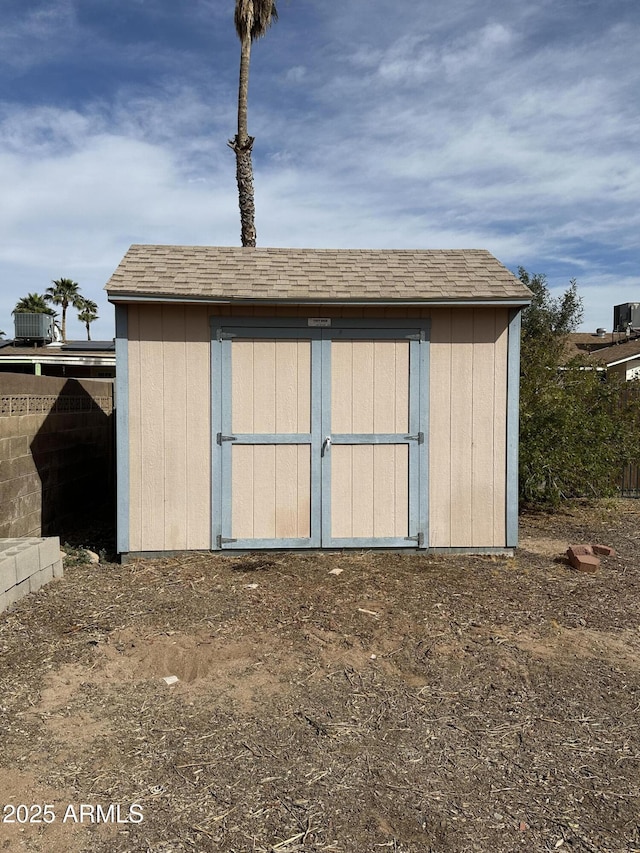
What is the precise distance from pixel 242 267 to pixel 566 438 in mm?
4546

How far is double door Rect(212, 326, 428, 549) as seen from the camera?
19.2ft

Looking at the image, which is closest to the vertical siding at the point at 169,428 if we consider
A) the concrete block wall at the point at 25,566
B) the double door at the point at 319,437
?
the double door at the point at 319,437

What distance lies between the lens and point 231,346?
5.85 meters

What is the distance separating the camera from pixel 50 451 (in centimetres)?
664

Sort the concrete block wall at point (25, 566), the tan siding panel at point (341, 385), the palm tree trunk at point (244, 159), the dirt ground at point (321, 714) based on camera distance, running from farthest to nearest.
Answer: the palm tree trunk at point (244, 159) → the tan siding panel at point (341, 385) → the concrete block wall at point (25, 566) → the dirt ground at point (321, 714)

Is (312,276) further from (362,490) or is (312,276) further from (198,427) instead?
(362,490)

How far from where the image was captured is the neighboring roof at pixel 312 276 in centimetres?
573

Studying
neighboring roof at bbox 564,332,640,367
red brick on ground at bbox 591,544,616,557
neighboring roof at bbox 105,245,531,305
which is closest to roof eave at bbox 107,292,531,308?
neighboring roof at bbox 105,245,531,305

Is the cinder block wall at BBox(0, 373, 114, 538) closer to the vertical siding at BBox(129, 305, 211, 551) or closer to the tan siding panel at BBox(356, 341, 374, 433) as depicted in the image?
the vertical siding at BBox(129, 305, 211, 551)

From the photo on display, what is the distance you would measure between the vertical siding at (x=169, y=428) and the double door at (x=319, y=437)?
0.15 metres

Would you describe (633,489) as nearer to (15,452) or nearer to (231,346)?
(231,346)

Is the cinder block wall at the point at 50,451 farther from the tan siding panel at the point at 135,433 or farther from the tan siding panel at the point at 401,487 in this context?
the tan siding panel at the point at 401,487

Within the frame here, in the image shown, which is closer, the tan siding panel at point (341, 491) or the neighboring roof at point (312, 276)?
the neighboring roof at point (312, 276)

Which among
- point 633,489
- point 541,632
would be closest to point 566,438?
point 633,489
